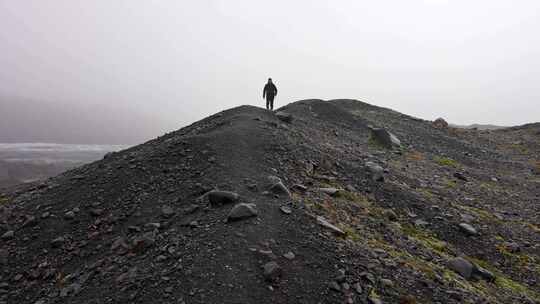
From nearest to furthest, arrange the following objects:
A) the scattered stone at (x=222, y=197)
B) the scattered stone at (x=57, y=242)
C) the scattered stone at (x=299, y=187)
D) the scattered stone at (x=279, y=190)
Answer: the scattered stone at (x=222, y=197) → the scattered stone at (x=57, y=242) → the scattered stone at (x=279, y=190) → the scattered stone at (x=299, y=187)

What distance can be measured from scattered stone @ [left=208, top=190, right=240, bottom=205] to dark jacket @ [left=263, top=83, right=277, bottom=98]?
48.9ft

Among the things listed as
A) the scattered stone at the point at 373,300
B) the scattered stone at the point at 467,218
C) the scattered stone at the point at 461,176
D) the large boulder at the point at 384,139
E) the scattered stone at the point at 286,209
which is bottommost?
the scattered stone at the point at 467,218

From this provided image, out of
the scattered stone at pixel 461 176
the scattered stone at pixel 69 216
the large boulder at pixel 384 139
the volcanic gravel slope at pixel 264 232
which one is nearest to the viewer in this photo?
the volcanic gravel slope at pixel 264 232

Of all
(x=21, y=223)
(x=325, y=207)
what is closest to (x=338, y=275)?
(x=325, y=207)

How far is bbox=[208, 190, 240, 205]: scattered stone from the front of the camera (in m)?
8.40

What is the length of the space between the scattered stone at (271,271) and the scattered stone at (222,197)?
243cm

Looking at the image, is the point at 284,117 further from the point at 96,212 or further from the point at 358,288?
the point at 358,288

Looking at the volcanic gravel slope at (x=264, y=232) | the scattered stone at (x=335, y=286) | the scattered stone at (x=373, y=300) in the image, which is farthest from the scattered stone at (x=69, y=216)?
the scattered stone at (x=373, y=300)

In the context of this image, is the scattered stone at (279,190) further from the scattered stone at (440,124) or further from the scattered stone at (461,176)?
the scattered stone at (440,124)

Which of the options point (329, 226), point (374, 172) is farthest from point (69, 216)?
point (374, 172)

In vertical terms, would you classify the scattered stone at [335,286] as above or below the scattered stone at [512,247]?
above

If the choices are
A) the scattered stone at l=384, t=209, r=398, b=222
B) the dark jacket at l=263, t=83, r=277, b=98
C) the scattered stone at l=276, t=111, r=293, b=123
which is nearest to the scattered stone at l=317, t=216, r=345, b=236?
the scattered stone at l=384, t=209, r=398, b=222

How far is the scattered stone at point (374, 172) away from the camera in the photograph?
13.5 m

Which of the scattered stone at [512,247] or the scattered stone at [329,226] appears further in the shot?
the scattered stone at [512,247]
